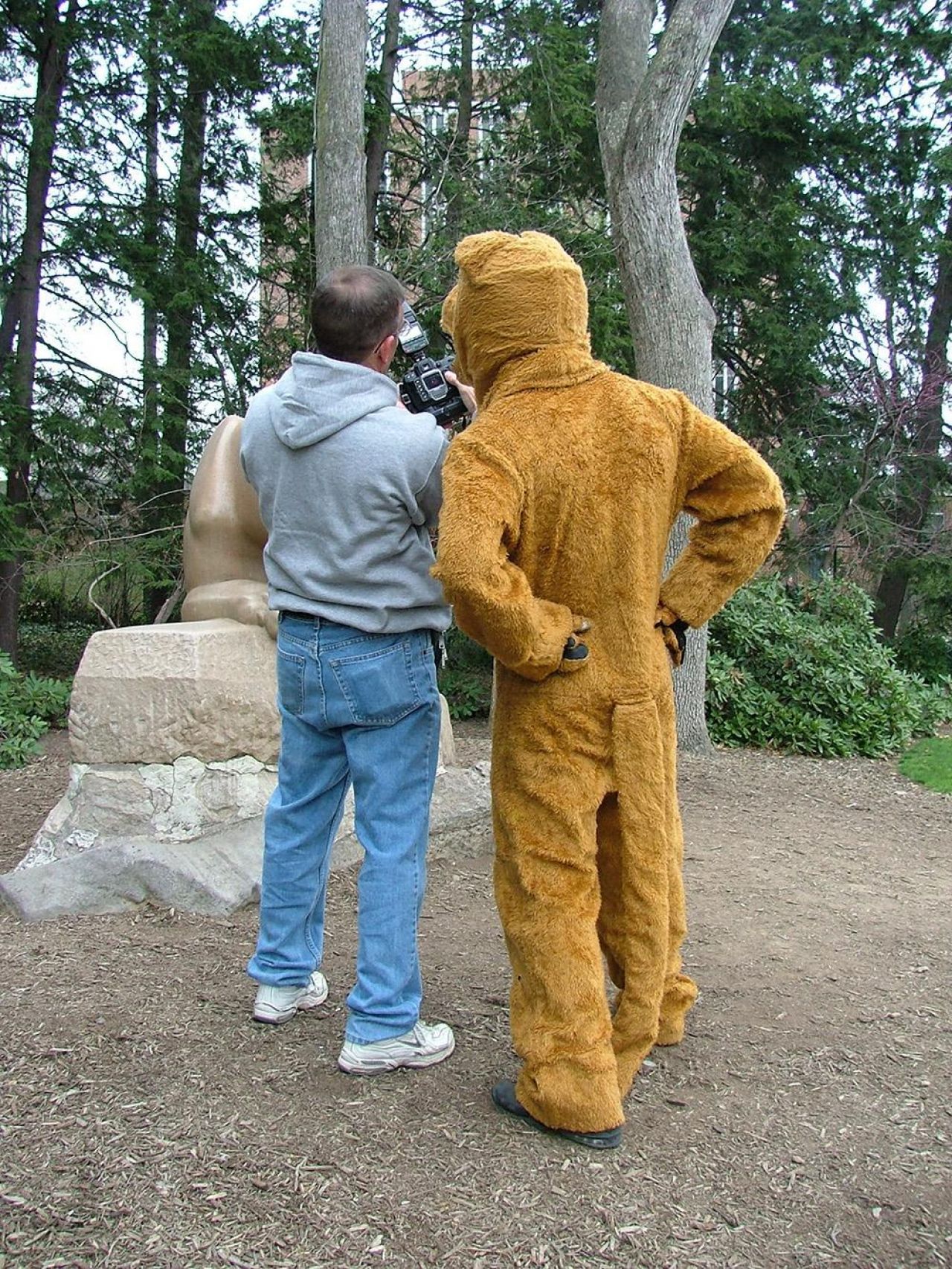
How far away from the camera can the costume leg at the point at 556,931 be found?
212 centimetres

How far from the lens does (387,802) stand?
2410mm

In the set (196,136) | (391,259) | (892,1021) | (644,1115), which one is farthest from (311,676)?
(196,136)

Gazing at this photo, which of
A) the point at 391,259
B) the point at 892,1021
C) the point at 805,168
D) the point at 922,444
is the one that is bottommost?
the point at 892,1021

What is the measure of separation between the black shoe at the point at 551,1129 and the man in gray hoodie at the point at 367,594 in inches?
9.1

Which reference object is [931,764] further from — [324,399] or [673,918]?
[324,399]

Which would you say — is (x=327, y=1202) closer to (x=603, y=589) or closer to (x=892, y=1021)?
(x=603, y=589)

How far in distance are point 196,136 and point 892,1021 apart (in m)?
9.81

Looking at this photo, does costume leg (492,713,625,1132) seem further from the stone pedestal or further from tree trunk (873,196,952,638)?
tree trunk (873,196,952,638)

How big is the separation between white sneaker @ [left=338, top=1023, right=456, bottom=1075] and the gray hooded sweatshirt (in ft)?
3.00

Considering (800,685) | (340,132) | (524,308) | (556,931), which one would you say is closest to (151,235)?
(340,132)

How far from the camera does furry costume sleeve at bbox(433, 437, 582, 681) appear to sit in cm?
203

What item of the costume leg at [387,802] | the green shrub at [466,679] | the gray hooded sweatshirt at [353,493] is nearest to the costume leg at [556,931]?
the costume leg at [387,802]

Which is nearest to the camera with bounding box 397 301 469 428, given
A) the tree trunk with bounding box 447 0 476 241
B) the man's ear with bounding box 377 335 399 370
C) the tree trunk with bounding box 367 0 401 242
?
the man's ear with bounding box 377 335 399 370

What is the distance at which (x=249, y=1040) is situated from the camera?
104 inches
